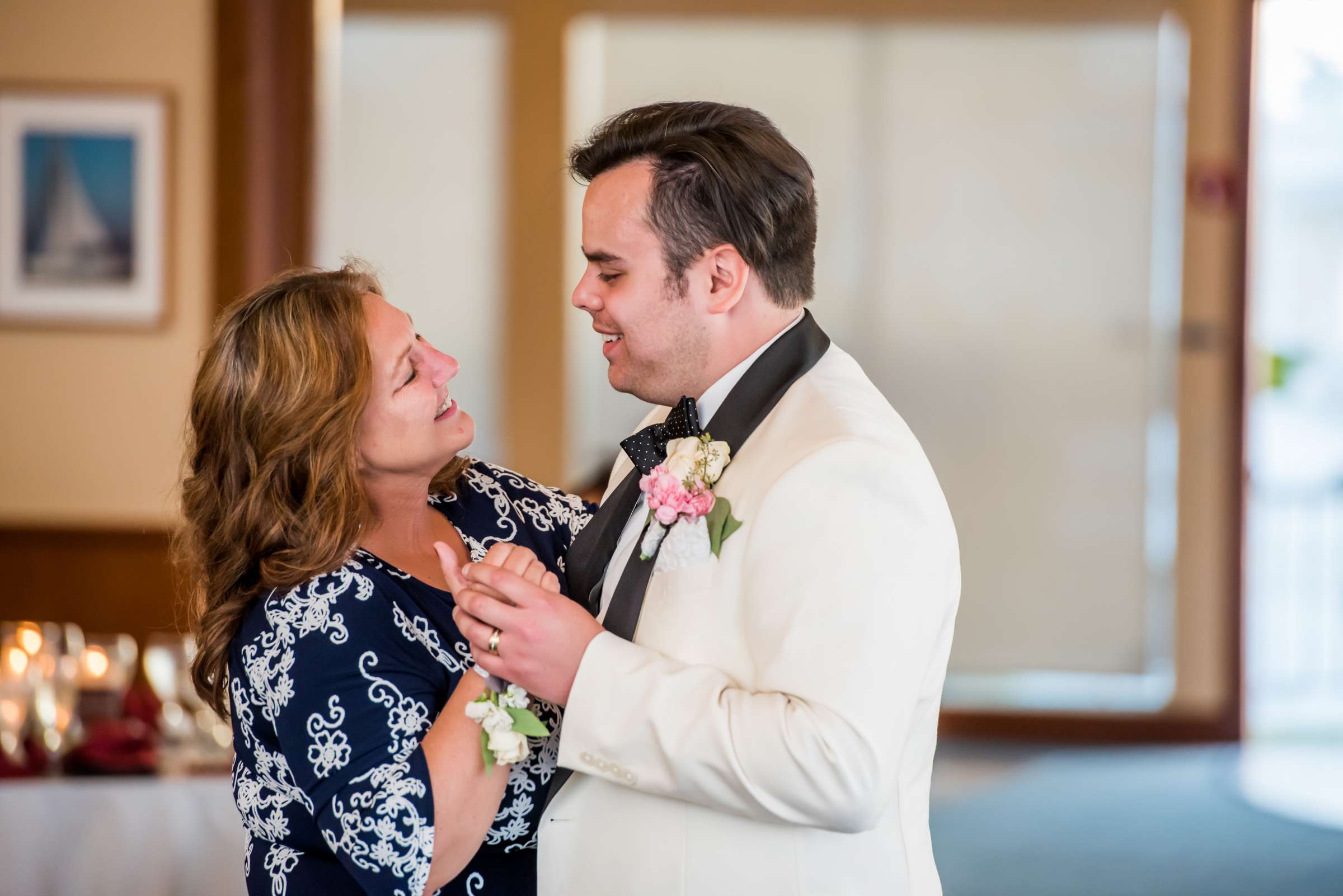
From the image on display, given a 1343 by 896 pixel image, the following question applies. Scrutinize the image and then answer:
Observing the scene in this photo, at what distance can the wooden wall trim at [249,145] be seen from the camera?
4738 mm

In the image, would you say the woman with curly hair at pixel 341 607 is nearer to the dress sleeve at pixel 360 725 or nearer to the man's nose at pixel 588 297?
the dress sleeve at pixel 360 725

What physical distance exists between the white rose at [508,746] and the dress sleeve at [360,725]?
0.09 metres

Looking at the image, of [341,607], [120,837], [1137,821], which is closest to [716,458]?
[341,607]

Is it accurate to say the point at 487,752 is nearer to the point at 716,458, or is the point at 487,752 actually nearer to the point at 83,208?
the point at 716,458

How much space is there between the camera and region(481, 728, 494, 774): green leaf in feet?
5.23

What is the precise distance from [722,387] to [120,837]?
147 centimetres

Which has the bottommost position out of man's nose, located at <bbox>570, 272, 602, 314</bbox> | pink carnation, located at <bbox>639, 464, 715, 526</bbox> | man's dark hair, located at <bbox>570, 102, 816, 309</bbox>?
pink carnation, located at <bbox>639, 464, 715, 526</bbox>

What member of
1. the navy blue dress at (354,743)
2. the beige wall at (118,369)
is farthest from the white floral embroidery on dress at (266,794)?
the beige wall at (118,369)

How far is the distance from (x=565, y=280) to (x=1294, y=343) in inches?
181

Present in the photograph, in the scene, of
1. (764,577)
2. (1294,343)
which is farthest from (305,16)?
(1294,343)

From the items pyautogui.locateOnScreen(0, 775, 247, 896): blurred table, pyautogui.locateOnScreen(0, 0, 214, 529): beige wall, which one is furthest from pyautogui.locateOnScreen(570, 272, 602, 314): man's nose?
pyautogui.locateOnScreen(0, 0, 214, 529): beige wall

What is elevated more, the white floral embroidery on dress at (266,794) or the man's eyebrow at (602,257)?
the man's eyebrow at (602,257)

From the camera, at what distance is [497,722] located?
5.20 feet

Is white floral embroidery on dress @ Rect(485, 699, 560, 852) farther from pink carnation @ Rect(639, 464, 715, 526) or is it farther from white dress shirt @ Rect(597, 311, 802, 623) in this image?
pink carnation @ Rect(639, 464, 715, 526)
